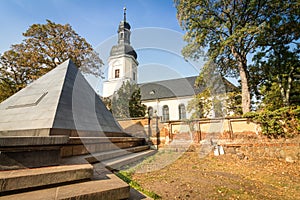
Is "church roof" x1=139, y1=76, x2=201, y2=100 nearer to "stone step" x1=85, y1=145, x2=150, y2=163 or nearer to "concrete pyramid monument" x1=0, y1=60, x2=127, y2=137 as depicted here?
"concrete pyramid monument" x1=0, y1=60, x2=127, y2=137

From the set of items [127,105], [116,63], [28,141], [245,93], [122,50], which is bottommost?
[28,141]

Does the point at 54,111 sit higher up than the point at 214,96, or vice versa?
the point at 214,96

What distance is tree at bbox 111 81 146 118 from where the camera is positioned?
19.1 metres

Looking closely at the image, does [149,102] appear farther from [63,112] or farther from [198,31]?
[63,112]

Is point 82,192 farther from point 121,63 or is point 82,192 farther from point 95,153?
point 121,63

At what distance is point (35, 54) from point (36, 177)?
53.1 ft

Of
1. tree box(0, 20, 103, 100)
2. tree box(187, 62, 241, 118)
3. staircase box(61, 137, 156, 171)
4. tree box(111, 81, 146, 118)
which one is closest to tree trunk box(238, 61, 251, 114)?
tree box(187, 62, 241, 118)

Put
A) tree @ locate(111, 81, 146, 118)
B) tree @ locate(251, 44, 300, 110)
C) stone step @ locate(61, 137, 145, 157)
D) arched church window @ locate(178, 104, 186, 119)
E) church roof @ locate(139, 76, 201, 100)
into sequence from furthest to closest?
church roof @ locate(139, 76, 201, 100), arched church window @ locate(178, 104, 186, 119), tree @ locate(111, 81, 146, 118), tree @ locate(251, 44, 300, 110), stone step @ locate(61, 137, 145, 157)

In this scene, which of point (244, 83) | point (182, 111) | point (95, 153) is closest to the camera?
point (95, 153)

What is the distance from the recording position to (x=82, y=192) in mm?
1525

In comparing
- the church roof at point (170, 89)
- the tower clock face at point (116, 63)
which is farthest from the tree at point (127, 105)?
the tower clock face at point (116, 63)

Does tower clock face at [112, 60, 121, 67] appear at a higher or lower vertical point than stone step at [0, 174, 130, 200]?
higher

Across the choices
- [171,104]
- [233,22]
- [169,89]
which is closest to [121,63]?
[169,89]

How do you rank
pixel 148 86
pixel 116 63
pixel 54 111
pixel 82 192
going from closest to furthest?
1. pixel 82 192
2. pixel 54 111
3. pixel 116 63
4. pixel 148 86
